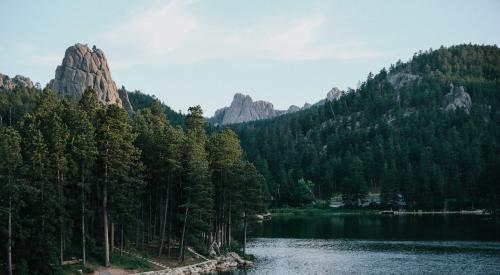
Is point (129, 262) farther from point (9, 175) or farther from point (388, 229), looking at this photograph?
point (388, 229)

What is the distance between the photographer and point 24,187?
4275 centimetres

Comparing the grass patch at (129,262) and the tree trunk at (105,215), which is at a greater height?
the tree trunk at (105,215)

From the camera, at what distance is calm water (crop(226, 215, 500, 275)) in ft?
201

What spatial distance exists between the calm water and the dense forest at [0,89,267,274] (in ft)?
29.5

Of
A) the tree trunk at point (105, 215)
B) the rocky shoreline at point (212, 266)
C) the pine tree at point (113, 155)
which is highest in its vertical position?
the pine tree at point (113, 155)

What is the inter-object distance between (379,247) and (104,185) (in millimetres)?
43838

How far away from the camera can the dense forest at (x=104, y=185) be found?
4388cm

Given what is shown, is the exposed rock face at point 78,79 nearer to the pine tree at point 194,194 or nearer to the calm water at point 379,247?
the calm water at point 379,247

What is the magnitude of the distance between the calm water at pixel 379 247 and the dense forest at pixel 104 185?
29.5ft

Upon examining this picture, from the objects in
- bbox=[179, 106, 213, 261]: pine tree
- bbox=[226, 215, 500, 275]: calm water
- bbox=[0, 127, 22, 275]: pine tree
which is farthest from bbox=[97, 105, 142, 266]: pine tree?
bbox=[226, 215, 500, 275]: calm water

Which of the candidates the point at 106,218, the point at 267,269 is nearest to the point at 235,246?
the point at 267,269

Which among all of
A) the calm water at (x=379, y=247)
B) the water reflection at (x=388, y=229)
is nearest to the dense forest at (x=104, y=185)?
the calm water at (x=379, y=247)

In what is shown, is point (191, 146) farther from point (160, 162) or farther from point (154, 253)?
point (154, 253)

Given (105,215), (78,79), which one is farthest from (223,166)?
(78,79)
